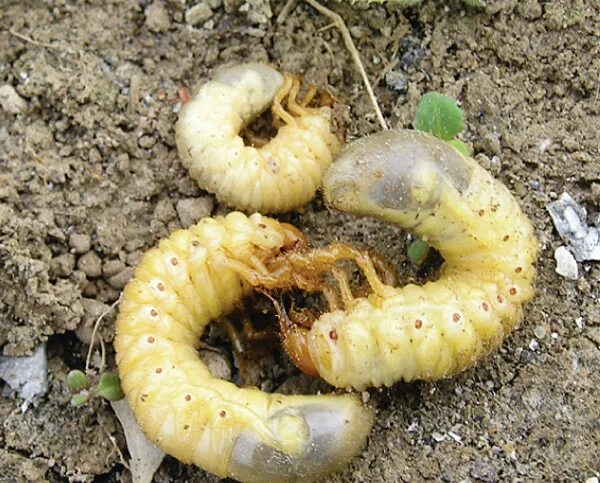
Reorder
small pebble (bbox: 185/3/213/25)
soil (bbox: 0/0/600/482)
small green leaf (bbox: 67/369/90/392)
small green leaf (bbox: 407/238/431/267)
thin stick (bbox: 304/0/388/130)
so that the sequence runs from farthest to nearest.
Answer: small pebble (bbox: 185/3/213/25), thin stick (bbox: 304/0/388/130), small green leaf (bbox: 407/238/431/267), small green leaf (bbox: 67/369/90/392), soil (bbox: 0/0/600/482)

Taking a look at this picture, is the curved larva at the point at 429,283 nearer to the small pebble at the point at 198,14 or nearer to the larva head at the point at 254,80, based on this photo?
the larva head at the point at 254,80

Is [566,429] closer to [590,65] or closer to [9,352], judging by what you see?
[590,65]

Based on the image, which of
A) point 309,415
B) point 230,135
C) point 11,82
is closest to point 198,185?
point 230,135

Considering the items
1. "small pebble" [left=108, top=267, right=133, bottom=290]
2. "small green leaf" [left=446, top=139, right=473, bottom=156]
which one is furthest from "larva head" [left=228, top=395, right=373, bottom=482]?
"small green leaf" [left=446, top=139, right=473, bottom=156]

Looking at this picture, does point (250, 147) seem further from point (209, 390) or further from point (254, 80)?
point (209, 390)

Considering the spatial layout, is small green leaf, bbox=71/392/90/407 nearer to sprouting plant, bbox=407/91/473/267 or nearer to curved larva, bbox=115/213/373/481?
curved larva, bbox=115/213/373/481

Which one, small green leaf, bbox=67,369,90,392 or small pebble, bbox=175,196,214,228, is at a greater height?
small pebble, bbox=175,196,214,228

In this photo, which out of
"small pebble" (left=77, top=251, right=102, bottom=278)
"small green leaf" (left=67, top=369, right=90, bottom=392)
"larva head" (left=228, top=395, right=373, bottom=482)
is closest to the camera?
"larva head" (left=228, top=395, right=373, bottom=482)
